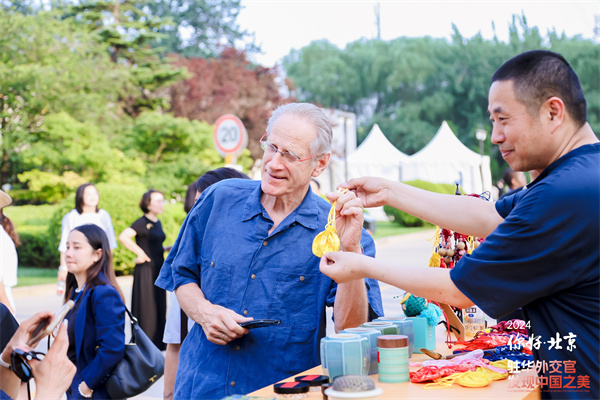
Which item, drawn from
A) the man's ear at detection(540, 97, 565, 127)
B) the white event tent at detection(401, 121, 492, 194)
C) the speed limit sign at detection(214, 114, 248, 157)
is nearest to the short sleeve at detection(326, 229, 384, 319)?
the man's ear at detection(540, 97, 565, 127)

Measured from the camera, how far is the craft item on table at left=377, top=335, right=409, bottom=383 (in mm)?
2443

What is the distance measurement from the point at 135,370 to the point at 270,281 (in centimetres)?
163

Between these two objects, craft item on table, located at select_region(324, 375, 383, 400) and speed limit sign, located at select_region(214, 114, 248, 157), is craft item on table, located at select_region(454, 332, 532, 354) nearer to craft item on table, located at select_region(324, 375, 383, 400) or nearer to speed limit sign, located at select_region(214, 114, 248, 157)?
craft item on table, located at select_region(324, 375, 383, 400)

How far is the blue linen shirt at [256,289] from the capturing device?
9.32ft

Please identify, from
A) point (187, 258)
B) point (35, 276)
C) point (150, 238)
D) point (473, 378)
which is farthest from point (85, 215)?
point (35, 276)

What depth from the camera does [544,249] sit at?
205 cm

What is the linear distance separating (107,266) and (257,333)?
202cm

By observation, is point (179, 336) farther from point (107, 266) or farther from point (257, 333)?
point (257, 333)

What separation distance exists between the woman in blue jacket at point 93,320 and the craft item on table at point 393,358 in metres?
2.13

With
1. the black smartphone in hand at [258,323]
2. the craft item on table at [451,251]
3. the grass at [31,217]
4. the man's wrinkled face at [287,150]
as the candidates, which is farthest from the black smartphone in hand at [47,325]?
the grass at [31,217]

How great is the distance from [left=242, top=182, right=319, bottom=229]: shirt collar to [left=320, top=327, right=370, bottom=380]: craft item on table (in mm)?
759

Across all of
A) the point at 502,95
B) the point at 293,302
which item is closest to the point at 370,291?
the point at 293,302

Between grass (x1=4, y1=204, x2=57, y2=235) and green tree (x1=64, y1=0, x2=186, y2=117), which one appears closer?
grass (x1=4, y1=204, x2=57, y2=235)

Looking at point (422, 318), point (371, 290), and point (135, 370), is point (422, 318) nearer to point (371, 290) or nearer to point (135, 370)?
point (371, 290)
